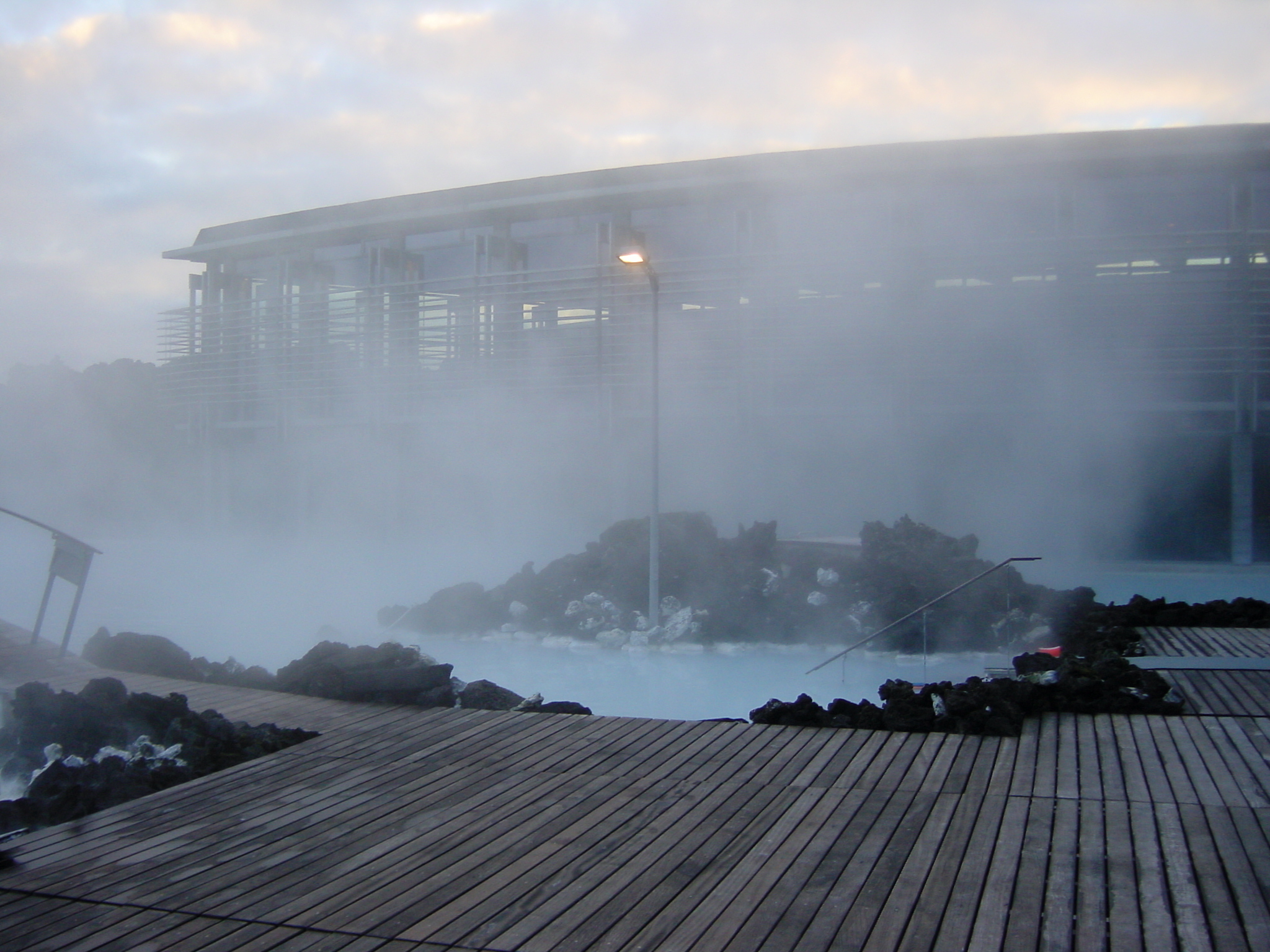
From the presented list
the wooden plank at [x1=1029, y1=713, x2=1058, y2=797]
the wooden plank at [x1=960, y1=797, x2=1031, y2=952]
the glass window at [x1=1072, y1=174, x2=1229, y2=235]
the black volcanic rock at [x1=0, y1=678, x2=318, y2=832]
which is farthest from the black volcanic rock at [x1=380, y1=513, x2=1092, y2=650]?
the wooden plank at [x1=960, y1=797, x2=1031, y2=952]

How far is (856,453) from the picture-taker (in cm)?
1498

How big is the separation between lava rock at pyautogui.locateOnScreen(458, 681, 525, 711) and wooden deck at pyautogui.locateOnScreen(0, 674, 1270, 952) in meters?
0.92

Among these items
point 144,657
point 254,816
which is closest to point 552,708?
point 254,816

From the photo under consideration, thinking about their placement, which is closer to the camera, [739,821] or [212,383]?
[739,821]

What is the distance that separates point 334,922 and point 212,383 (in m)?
19.7

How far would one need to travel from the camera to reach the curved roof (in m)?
13.3

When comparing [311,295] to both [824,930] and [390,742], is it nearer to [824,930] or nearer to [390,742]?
[390,742]

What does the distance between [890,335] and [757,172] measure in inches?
129

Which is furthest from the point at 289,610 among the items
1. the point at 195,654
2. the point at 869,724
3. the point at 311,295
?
the point at 869,724

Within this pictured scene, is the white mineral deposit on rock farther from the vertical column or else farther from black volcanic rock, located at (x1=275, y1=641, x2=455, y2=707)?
the vertical column

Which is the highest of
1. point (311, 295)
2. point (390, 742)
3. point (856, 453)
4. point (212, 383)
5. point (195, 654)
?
point (311, 295)

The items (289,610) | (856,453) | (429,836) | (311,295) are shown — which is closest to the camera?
(429,836)

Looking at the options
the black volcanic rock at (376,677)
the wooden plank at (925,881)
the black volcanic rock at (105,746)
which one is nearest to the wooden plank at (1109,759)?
the wooden plank at (925,881)

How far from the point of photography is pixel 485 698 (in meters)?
5.25
